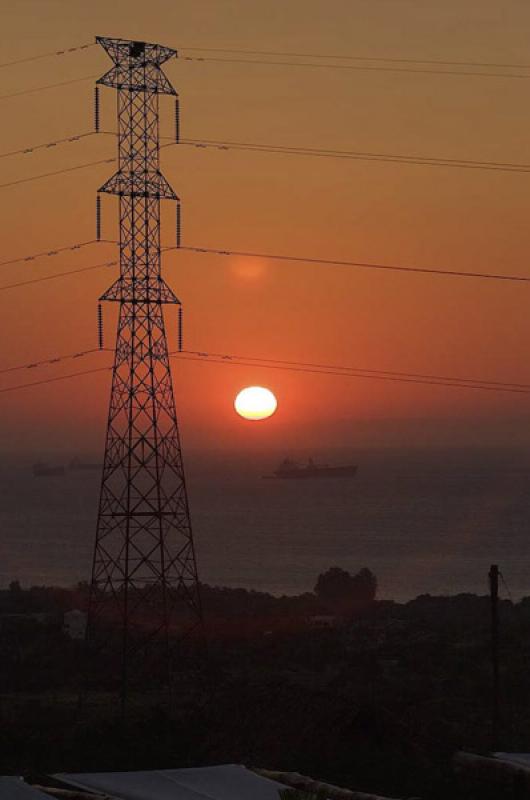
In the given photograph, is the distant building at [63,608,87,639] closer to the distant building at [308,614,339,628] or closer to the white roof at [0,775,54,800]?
the distant building at [308,614,339,628]

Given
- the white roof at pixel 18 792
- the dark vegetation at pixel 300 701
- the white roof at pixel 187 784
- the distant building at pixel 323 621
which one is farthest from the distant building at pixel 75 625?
the white roof at pixel 18 792

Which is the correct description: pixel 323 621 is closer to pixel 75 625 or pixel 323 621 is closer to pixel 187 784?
pixel 75 625

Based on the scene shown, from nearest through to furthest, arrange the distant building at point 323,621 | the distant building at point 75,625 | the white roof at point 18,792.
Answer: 1. the white roof at point 18,792
2. the distant building at point 75,625
3. the distant building at point 323,621

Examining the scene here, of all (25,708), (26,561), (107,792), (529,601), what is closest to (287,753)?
(107,792)

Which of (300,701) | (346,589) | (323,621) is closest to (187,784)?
(300,701)

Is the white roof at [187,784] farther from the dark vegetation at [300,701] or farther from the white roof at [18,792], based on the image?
the dark vegetation at [300,701]
